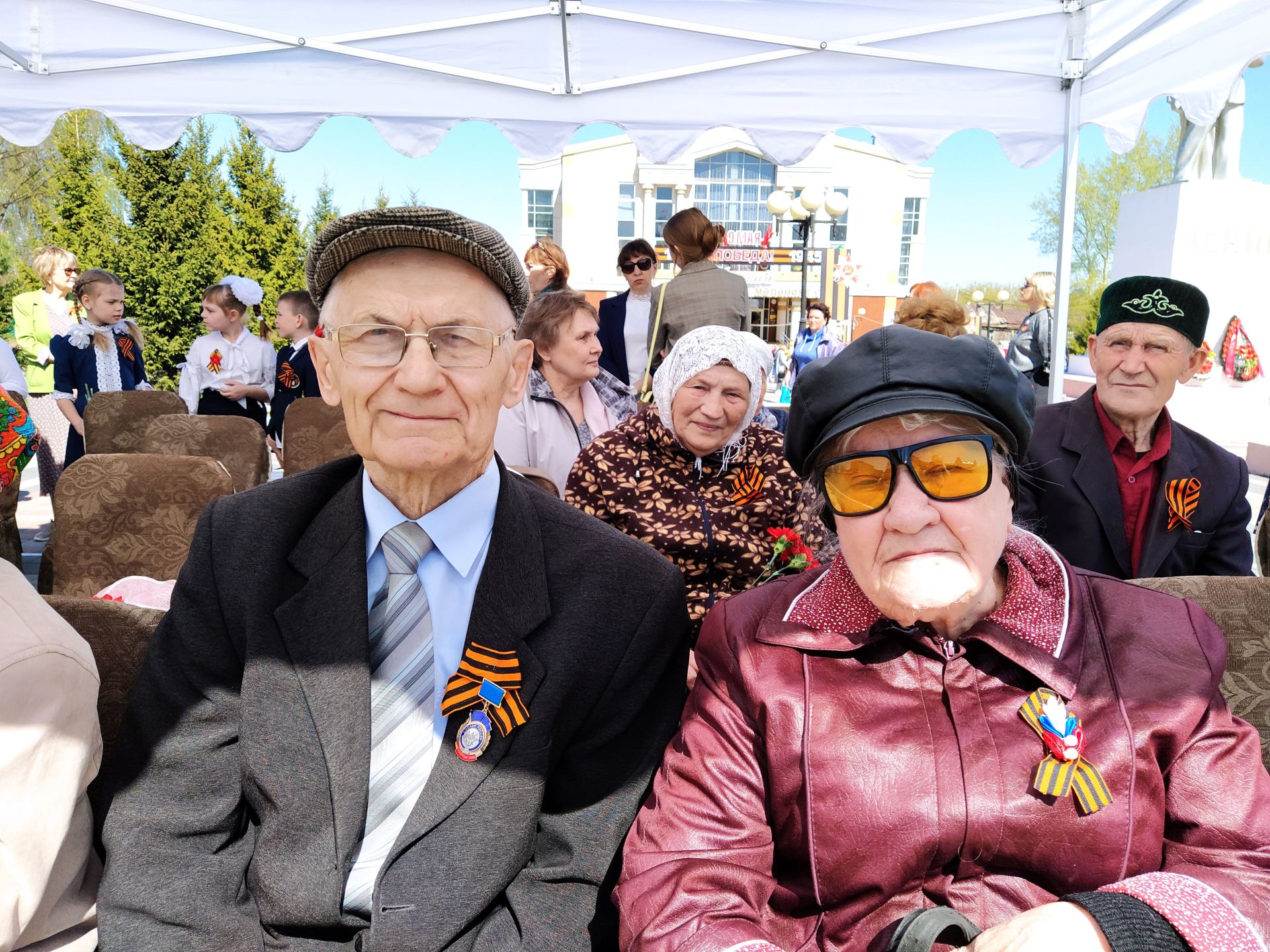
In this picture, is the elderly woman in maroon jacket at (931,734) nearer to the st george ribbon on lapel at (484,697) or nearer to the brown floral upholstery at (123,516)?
the st george ribbon on lapel at (484,697)

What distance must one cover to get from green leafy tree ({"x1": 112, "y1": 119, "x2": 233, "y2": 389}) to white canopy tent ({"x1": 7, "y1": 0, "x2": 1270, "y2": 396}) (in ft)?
38.9

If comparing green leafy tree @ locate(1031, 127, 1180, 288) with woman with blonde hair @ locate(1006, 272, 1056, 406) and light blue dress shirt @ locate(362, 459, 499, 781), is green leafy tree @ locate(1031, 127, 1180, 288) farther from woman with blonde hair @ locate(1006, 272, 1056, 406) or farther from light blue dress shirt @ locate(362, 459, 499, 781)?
light blue dress shirt @ locate(362, 459, 499, 781)

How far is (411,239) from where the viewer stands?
153 cm

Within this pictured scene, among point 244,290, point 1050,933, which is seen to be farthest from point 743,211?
point 1050,933

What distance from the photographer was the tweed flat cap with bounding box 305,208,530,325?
1521 millimetres

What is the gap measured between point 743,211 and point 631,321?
39046 millimetres

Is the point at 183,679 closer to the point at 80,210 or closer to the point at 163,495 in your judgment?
the point at 163,495

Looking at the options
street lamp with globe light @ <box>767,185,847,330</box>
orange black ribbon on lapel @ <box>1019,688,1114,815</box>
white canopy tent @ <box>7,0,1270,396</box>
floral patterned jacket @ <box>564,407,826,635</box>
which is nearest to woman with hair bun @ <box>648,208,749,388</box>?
white canopy tent @ <box>7,0,1270,396</box>

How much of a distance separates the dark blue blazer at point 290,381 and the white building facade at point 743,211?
107 ft

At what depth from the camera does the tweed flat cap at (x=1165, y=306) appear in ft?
8.94

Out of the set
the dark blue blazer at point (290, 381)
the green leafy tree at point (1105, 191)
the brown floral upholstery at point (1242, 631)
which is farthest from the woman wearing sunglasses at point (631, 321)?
the green leafy tree at point (1105, 191)

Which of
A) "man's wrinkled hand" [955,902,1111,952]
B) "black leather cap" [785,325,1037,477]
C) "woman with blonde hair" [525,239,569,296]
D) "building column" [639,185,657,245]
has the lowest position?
"man's wrinkled hand" [955,902,1111,952]

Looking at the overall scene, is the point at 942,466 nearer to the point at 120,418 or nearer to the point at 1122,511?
the point at 1122,511

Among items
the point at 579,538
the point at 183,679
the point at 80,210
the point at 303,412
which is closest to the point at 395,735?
the point at 183,679
